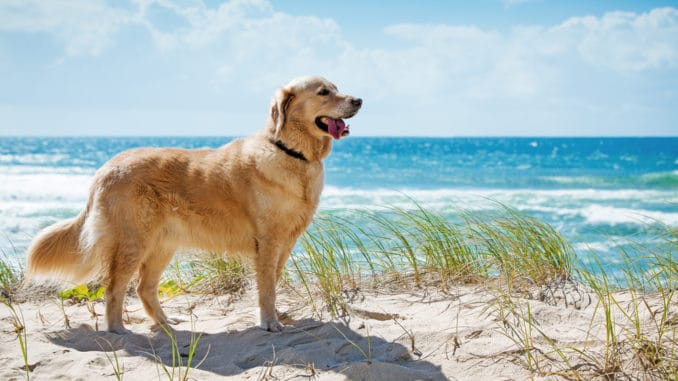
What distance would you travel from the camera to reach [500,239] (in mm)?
4789

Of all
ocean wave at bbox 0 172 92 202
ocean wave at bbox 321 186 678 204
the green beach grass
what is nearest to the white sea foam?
ocean wave at bbox 321 186 678 204

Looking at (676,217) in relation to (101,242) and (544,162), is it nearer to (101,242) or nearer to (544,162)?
(101,242)

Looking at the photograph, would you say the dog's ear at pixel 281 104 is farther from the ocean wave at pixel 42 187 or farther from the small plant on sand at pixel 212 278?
the ocean wave at pixel 42 187

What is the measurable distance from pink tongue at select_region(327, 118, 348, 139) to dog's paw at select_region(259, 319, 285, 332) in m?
1.31

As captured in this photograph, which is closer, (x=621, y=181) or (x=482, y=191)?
(x=482, y=191)

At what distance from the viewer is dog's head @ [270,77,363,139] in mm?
3995

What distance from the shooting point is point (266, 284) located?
4051 mm

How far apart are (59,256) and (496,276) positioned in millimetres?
3169

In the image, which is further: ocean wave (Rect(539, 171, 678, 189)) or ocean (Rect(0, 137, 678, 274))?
ocean wave (Rect(539, 171, 678, 189))

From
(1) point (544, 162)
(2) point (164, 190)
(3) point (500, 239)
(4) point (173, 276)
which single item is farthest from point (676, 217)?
(1) point (544, 162)

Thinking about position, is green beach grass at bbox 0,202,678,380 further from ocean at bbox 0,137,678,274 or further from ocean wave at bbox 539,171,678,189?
ocean wave at bbox 539,171,678,189

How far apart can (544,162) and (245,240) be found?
40.0 m

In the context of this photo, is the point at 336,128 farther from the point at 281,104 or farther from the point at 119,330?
the point at 119,330

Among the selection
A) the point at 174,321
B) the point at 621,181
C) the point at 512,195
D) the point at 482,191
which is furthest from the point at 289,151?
the point at 621,181
